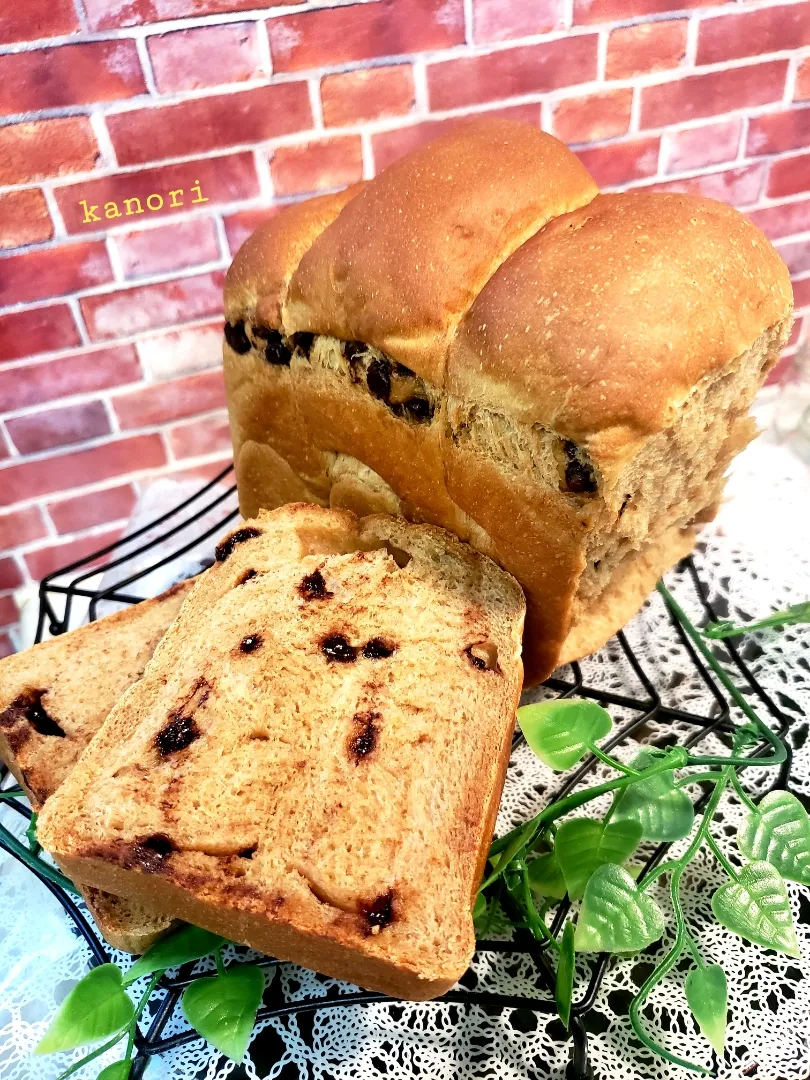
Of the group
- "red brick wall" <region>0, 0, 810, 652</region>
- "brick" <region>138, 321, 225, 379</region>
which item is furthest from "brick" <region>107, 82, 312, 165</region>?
"brick" <region>138, 321, 225, 379</region>

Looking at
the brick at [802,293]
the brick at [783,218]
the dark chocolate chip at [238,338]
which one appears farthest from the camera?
the brick at [802,293]

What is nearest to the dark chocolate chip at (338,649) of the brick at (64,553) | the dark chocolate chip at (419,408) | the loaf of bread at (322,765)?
the loaf of bread at (322,765)

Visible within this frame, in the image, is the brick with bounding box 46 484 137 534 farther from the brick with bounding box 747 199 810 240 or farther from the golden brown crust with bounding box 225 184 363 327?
the brick with bounding box 747 199 810 240

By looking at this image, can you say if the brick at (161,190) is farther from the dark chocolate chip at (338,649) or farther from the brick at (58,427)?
the dark chocolate chip at (338,649)

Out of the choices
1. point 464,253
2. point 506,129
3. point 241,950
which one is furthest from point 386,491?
point 241,950

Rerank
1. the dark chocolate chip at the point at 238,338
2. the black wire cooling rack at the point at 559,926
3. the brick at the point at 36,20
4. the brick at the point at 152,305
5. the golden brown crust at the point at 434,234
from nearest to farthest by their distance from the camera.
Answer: the black wire cooling rack at the point at 559,926 → the golden brown crust at the point at 434,234 → the dark chocolate chip at the point at 238,338 → the brick at the point at 36,20 → the brick at the point at 152,305
